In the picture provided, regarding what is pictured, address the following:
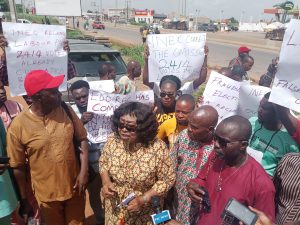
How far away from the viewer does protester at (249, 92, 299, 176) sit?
99.5 inches

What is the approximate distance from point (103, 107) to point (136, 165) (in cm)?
98

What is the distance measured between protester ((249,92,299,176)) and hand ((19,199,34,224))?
80.3 inches

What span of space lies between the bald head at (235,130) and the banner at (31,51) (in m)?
1.94

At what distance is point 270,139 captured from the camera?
2600 mm

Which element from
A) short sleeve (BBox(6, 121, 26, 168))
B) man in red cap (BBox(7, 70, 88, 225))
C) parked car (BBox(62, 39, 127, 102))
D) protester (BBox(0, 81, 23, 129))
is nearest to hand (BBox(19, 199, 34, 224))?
man in red cap (BBox(7, 70, 88, 225))

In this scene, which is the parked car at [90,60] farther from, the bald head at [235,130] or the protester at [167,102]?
the bald head at [235,130]

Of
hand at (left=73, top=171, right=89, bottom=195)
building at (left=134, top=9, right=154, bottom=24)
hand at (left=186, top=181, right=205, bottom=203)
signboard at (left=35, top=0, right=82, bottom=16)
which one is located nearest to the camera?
hand at (left=186, top=181, right=205, bottom=203)

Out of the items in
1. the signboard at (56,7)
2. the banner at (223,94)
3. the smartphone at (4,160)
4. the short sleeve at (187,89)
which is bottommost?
the smartphone at (4,160)

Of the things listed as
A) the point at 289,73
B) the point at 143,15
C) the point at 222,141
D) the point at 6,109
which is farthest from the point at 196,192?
the point at 143,15

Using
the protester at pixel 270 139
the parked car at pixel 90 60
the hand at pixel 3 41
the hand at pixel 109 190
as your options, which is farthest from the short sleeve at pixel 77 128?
the parked car at pixel 90 60

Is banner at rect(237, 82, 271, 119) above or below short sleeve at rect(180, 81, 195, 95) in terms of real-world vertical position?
above

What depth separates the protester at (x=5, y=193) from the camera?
2.59 meters

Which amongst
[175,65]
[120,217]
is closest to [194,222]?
[120,217]

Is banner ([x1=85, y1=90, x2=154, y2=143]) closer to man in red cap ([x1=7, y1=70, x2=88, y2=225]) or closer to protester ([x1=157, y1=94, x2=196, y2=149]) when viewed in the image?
man in red cap ([x1=7, y1=70, x2=88, y2=225])
